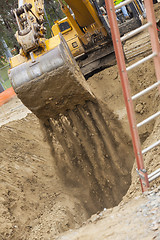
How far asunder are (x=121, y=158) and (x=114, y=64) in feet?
9.32

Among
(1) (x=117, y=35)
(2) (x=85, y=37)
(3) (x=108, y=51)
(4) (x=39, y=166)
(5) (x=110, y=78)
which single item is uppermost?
(1) (x=117, y=35)

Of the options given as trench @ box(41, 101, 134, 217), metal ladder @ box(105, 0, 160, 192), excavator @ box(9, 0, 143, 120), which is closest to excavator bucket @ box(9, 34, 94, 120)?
excavator @ box(9, 0, 143, 120)

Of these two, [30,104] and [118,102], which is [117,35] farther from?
[118,102]

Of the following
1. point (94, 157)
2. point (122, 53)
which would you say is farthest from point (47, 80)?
point (122, 53)

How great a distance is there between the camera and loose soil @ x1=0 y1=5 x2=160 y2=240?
6.38 m

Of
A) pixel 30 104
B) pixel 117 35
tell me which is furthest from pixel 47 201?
Result: pixel 117 35

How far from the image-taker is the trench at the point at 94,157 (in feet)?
22.2

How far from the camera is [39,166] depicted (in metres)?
7.83

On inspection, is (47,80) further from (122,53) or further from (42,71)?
(122,53)

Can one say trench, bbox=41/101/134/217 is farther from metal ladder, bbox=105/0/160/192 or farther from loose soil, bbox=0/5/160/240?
metal ladder, bbox=105/0/160/192

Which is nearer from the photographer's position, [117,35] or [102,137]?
[117,35]

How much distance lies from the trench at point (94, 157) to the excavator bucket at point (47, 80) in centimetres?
98

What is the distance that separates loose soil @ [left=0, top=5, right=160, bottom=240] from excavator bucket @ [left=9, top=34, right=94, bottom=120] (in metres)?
0.78

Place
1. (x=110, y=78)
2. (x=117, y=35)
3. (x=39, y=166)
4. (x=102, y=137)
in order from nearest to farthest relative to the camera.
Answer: (x=117, y=35) → (x=102, y=137) → (x=39, y=166) → (x=110, y=78)
